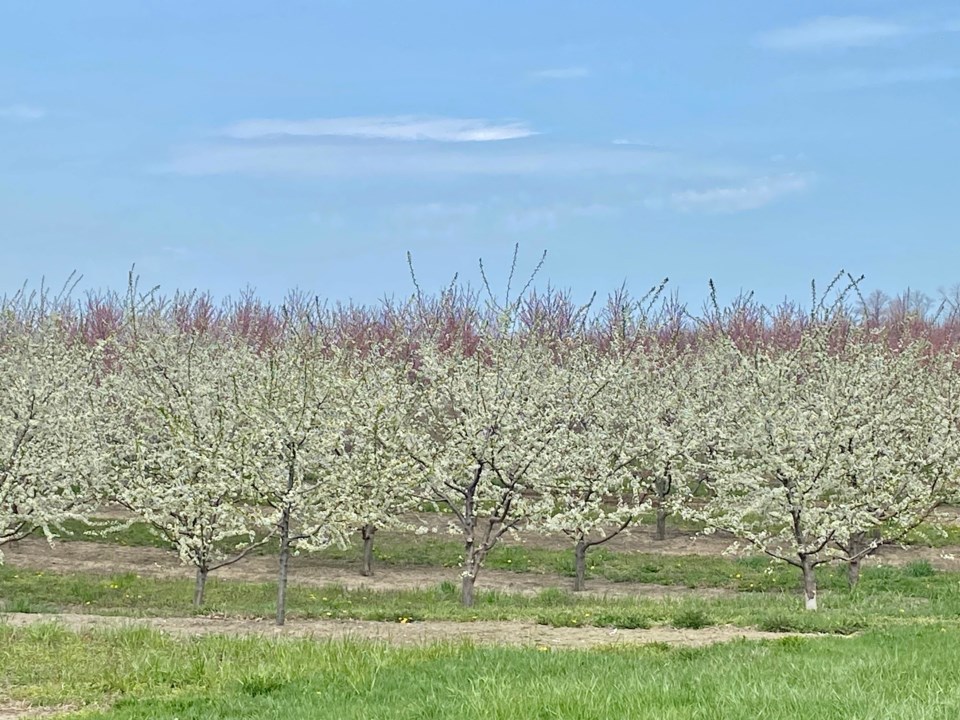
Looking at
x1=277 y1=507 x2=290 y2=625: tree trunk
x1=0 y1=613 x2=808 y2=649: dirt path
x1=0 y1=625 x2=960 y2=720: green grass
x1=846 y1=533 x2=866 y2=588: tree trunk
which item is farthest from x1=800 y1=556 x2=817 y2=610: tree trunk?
x1=277 y1=507 x2=290 y2=625: tree trunk

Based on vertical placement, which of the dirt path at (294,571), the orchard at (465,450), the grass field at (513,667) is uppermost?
the orchard at (465,450)

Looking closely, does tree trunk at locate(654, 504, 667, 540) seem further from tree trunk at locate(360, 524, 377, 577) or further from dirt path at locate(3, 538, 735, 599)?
tree trunk at locate(360, 524, 377, 577)

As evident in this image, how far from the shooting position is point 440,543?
2888cm

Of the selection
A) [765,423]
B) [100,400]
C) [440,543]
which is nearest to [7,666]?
[765,423]

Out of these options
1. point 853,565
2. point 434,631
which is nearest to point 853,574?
point 853,565

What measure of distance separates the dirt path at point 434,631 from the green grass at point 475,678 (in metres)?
1.21

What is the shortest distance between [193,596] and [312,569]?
529cm

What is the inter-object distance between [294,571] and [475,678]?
17274mm

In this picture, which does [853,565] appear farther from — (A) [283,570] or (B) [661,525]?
(A) [283,570]

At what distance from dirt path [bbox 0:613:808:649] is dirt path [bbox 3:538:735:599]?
6.83 metres

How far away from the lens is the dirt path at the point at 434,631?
1322 centimetres

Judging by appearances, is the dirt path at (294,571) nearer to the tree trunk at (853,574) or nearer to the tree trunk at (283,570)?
the tree trunk at (853,574)

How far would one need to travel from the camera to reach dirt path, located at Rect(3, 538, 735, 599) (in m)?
23.6

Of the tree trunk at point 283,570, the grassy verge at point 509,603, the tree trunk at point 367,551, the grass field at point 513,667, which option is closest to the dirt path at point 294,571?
the tree trunk at point 367,551
